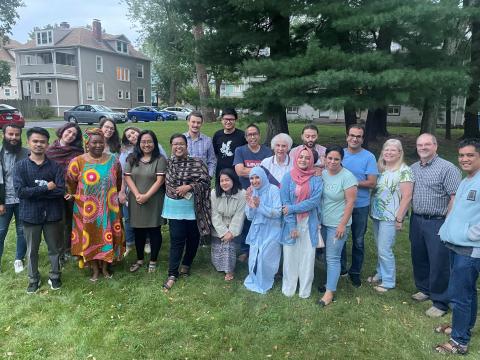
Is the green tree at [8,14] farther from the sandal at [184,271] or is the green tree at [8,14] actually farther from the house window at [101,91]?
the sandal at [184,271]

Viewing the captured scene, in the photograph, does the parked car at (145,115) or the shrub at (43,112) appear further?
the shrub at (43,112)

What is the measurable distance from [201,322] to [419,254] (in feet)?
7.66

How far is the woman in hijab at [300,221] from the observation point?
4012mm

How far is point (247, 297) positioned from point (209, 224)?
3.02 ft

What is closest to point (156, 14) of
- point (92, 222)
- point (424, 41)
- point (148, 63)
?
point (148, 63)

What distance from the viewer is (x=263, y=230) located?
4391mm

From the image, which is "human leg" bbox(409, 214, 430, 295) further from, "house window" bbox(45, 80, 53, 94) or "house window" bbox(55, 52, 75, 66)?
"house window" bbox(55, 52, 75, 66)

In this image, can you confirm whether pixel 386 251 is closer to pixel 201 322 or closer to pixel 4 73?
pixel 201 322

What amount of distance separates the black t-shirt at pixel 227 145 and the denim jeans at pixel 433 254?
226 centimetres

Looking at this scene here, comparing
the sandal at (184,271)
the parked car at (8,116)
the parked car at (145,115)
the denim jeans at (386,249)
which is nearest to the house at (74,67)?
the parked car at (145,115)

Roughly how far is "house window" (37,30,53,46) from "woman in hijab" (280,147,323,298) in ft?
132

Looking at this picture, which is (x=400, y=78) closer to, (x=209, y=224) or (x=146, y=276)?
(x=209, y=224)

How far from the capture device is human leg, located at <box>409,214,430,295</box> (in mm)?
4047

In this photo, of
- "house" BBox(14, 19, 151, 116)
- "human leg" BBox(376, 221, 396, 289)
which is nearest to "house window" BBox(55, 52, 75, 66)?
"house" BBox(14, 19, 151, 116)
